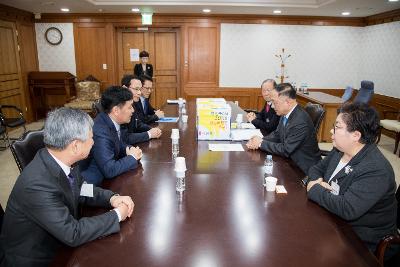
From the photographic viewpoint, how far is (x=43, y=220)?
4.07ft

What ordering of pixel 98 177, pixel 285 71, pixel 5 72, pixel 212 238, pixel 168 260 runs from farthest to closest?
1. pixel 285 71
2. pixel 5 72
3. pixel 98 177
4. pixel 212 238
5. pixel 168 260

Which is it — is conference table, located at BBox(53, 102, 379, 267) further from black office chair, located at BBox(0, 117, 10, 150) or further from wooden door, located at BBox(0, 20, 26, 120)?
wooden door, located at BBox(0, 20, 26, 120)

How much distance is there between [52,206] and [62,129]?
319 millimetres

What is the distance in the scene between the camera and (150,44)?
289 inches

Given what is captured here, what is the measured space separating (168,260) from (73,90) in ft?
22.6

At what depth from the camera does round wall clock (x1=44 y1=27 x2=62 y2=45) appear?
707 cm

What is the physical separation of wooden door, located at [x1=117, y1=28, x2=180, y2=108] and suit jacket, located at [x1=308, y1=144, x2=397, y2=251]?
20.5 ft

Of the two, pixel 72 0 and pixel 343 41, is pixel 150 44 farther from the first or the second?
pixel 343 41

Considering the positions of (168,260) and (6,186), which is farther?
(6,186)

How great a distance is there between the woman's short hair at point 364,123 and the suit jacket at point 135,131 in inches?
66.2

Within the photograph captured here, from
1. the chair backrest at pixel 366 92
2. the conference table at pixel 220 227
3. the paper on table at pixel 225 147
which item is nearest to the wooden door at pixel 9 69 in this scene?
the paper on table at pixel 225 147

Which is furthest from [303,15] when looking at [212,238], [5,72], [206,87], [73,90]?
[212,238]

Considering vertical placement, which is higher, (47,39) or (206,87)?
(47,39)

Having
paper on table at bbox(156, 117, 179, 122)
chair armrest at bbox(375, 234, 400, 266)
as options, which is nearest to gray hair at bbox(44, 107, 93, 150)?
chair armrest at bbox(375, 234, 400, 266)
